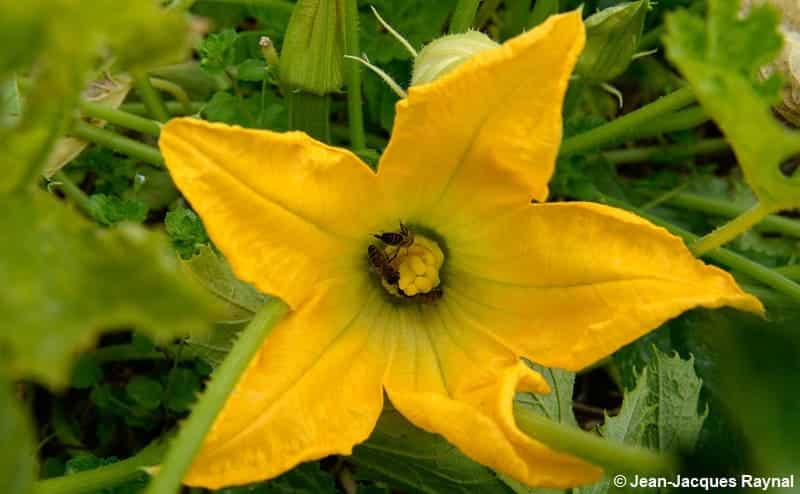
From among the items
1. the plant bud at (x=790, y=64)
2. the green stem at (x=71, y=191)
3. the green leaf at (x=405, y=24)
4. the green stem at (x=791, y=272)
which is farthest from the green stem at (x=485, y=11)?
the green stem at (x=71, y=191)

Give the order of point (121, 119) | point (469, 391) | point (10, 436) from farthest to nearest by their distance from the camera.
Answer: point (121, 119) → point (469, 391) → point (10, 436)

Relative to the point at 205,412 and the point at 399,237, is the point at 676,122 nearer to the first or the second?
the point at 399,237

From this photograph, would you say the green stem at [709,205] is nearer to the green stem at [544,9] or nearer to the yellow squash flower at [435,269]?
the green stem at [544,9]

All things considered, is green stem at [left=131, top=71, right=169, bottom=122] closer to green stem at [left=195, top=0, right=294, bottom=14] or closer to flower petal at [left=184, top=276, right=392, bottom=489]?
green stem at [left=195, top=0, right=294, bottom=14]

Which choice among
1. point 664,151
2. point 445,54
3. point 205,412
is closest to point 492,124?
point 445,54

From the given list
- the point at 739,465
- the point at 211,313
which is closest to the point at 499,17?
the point at 739,465

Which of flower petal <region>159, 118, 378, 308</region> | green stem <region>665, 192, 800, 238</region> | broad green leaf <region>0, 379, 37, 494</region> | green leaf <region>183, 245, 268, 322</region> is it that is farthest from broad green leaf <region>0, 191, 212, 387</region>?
green stem <region>665, 192, 800, 238</region>
